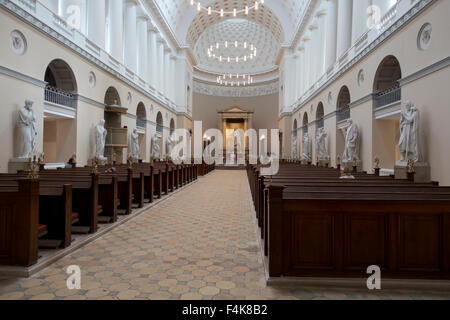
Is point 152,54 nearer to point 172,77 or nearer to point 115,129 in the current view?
point 172,77

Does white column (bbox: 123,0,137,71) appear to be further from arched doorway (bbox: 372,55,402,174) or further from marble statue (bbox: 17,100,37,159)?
arched doorway (bbox: 372,55,402,174)

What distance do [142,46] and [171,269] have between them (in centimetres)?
1728

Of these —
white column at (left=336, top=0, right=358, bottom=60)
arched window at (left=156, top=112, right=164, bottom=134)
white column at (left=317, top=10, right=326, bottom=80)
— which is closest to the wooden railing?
arched window at (left=156, top=112, right=164, bottom=134)

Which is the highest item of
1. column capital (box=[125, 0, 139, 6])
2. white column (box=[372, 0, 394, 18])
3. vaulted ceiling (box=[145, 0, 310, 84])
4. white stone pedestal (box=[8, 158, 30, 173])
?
vaulted ceiling (box=[145, 0, 310, 84])

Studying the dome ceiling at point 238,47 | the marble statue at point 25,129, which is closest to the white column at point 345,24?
the marble statue at point 25,129

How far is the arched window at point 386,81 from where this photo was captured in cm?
912

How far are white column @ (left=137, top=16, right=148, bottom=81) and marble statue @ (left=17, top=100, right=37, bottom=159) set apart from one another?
35.9 feet

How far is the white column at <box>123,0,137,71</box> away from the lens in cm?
1608

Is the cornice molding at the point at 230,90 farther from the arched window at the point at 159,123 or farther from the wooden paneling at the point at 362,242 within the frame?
the wooden paneling at the point at 362,242

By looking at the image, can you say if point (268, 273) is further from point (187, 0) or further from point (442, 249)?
point (187, 0)

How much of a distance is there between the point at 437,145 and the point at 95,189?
7154 millimetres

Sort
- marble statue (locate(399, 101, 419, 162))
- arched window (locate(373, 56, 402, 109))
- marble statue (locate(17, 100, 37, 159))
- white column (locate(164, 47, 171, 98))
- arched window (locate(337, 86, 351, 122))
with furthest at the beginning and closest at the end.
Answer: white column (locate(164, 47, 171, 98)) → arched window (locate(337, 86, 351, 122)) → arched window (locate(373, 56, 402, 109)) → marble statue (locate(17, 100, 37, 159)) → marble statue (locate(399, 101, 419, 162))

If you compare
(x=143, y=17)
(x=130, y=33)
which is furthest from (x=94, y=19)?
(x=143, y=17)
